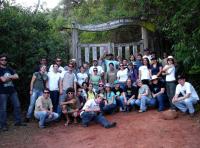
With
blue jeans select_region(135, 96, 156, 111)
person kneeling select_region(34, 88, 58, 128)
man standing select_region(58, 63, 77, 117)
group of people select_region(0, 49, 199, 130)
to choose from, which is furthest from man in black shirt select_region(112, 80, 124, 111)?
person kneeling select_region(34, 88, 58, 128)

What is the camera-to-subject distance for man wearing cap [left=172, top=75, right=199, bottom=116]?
34.7 feet

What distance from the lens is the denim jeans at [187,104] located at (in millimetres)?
10547

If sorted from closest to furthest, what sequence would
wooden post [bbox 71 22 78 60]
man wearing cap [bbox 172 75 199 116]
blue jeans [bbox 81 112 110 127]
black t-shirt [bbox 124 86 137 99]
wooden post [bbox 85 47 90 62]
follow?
blue jeans [bbox 81 112 110 127] → man wearing cap [bbox 172 75 199 116] → black t-shirt [bbox 124 86 137 99] → wooden post [bbox 71 22 78 60] → wooden post [bbox 85 47 90 62]

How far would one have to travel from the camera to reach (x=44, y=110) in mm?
10633

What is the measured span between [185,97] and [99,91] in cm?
287

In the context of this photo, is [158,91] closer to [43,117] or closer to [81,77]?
[81,77]

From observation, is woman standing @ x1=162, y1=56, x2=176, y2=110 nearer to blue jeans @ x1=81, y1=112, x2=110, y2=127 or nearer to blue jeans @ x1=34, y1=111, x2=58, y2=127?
blue jeans @ x1=81, y1=112, x2=110, y2=127

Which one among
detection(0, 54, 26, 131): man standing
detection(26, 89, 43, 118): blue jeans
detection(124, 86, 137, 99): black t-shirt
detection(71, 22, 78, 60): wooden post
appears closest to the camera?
detection(0, 54, 26, 131): man standing

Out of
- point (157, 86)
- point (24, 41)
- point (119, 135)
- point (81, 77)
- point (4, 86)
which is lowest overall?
point (119, 135)

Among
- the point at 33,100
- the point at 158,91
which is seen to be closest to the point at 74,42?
the point at 33,100

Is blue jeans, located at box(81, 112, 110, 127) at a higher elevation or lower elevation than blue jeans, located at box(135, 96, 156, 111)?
lower

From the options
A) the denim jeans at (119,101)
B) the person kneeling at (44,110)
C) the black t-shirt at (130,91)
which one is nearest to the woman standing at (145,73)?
the black t-shirt at (130,91)

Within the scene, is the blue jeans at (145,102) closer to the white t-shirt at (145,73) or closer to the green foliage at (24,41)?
the white t-shirt at (145,73)

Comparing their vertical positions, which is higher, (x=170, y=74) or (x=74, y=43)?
(x=74, y=43)
